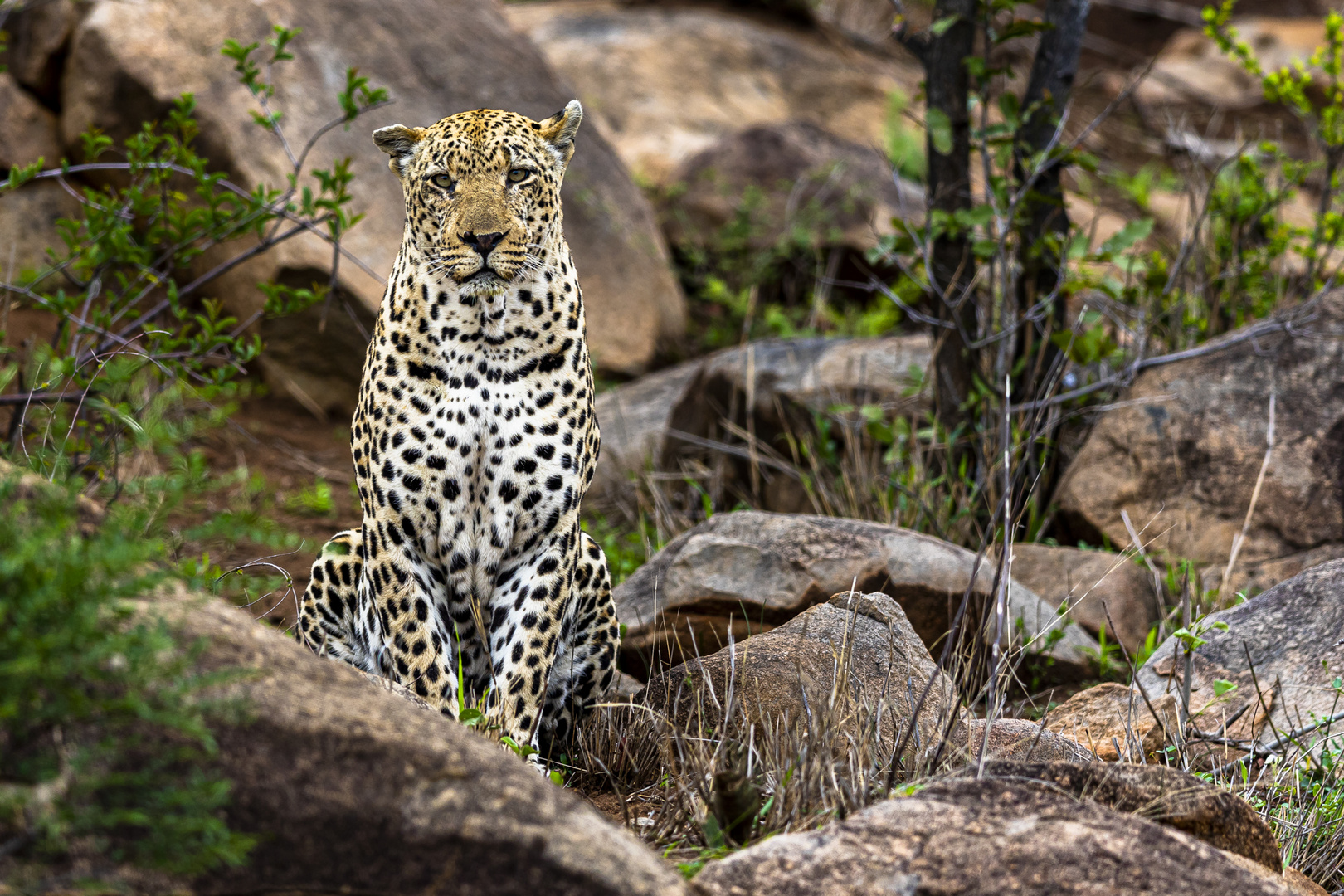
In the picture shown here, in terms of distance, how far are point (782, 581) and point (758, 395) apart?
2464 millimetres

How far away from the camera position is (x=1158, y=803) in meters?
3.28

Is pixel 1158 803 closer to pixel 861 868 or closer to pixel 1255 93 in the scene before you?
pixel 861 868

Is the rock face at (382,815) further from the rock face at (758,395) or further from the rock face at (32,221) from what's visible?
the rock face at (32,221)

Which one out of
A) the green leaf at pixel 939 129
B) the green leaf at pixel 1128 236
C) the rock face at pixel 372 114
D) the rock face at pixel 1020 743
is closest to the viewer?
the rock face at pixel 1020 743

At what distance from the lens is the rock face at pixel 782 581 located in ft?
18.4

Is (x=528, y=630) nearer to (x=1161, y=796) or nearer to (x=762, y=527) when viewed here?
(x=762, y=527)

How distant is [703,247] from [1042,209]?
4811mm

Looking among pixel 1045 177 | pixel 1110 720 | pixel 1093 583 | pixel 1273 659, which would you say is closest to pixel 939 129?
pixel 1045 177

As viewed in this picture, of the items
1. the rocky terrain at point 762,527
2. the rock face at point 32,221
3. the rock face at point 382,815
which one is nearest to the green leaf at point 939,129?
the rocky terrain at point 762,527

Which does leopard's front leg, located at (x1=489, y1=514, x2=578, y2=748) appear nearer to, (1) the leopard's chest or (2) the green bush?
(1) the leopard's chest

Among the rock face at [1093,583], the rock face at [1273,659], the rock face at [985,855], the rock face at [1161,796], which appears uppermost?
the rock face at [985,855]

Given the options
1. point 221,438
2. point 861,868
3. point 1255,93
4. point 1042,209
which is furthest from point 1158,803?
point 1255,93

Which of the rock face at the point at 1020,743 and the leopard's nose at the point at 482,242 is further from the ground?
the leopard's nose at the point at 482,242

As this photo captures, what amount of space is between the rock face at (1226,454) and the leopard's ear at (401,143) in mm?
4168
